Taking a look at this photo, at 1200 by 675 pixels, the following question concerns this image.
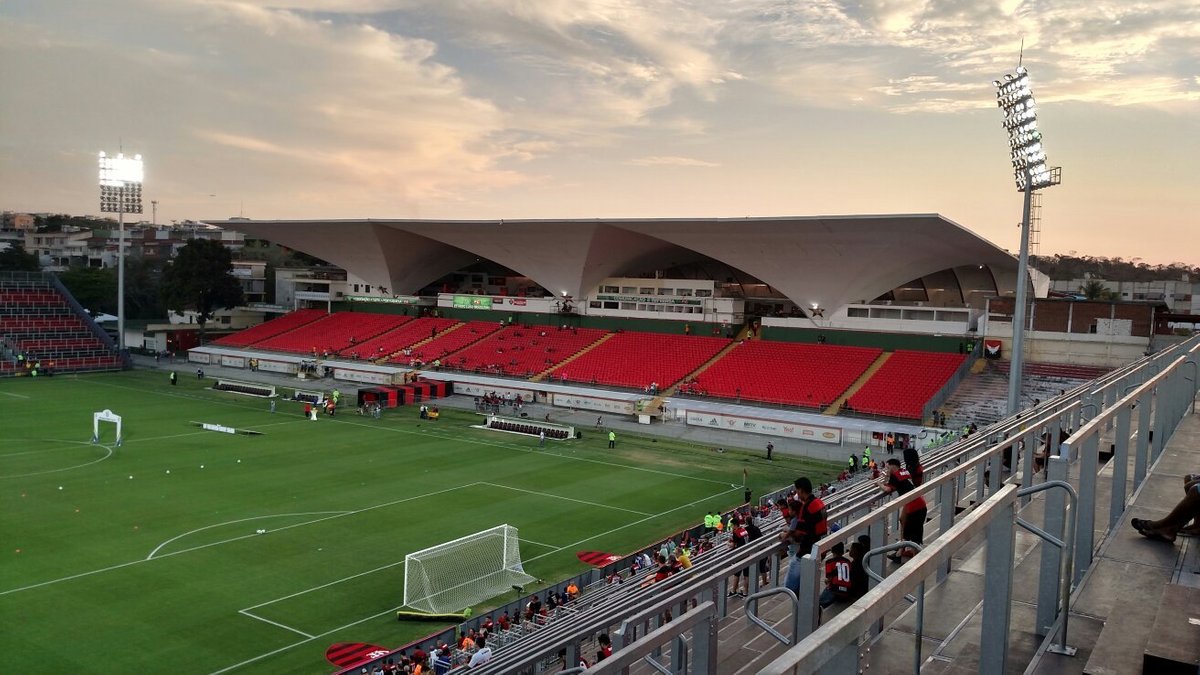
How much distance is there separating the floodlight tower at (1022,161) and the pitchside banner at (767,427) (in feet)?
48.0

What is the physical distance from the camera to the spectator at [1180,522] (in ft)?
17.0

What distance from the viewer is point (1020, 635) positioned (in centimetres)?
450

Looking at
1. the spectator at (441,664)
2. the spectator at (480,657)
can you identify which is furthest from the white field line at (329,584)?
the spectator at (480,657)

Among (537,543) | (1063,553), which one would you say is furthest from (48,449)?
(1063,553)

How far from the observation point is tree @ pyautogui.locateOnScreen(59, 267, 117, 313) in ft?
264

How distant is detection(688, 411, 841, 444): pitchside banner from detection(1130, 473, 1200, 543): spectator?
3421 centimetres

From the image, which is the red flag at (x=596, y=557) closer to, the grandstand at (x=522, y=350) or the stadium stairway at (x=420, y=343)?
the grandstand at (x=522, y=350)

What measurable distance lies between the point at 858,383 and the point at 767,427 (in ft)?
21.3

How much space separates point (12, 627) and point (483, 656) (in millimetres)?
10093

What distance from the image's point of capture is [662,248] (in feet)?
195

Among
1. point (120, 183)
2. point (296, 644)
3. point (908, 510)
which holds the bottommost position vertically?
point (296, 644)

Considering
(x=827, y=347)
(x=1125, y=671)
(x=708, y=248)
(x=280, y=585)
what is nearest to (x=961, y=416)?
(x=827, y=347)

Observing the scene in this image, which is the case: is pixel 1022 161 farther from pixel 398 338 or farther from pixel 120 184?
pixel 120 184

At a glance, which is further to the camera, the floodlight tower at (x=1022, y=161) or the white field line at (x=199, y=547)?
the floodlight tower at (x=1022, y=161)
